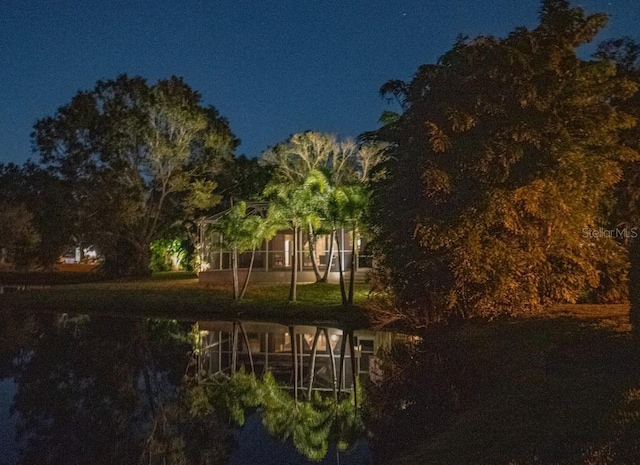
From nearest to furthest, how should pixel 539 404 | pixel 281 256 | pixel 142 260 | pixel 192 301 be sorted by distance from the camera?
pixel 539 404
pixel 192 301
pixel 281 256
pixel 142 260

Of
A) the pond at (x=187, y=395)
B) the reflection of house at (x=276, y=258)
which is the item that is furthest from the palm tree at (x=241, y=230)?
the reflection of house at (x=276, y=258)

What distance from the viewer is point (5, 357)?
58.0 feet

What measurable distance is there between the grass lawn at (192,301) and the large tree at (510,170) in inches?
236

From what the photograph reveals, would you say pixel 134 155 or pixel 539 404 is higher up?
pixel 134 155

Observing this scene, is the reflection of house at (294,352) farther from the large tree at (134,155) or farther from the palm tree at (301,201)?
the large tree at (134,155)

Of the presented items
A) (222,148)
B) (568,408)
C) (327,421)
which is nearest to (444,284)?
(327,421)

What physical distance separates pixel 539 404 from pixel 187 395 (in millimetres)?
6253

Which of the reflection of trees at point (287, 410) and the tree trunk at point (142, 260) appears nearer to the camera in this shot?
the reflection of trees at point (287, 410)

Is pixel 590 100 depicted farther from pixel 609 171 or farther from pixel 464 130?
pixel 464 130

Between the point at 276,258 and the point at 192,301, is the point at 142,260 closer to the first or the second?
the point at 276,258

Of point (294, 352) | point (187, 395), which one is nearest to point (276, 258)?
point (294, 352)

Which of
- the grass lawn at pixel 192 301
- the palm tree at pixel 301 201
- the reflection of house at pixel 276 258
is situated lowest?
the grass lawn at pixel 192 301

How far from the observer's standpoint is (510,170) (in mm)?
17703

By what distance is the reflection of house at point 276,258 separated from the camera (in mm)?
35781
